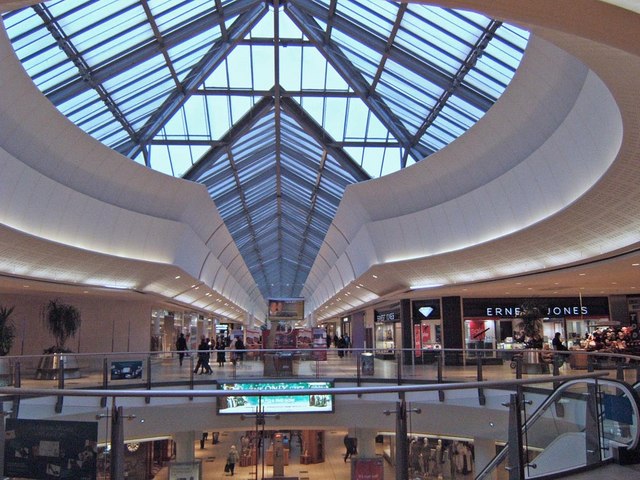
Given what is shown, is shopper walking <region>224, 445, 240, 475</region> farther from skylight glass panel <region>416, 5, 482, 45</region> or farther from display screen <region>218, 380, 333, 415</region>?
skylight glass panel <region>416, 5, 482, 45</region>

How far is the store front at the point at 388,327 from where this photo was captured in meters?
34.2

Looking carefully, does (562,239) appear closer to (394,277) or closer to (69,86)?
(394,277)

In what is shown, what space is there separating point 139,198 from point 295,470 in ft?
61.0

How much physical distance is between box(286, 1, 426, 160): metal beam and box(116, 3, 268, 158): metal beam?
120 cm

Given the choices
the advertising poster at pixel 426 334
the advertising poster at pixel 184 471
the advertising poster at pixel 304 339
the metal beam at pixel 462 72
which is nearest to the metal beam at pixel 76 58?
the metal beam at pixel 462 72

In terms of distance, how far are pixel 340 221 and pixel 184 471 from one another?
25.9 metres

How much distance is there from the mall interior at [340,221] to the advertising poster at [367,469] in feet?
0.08

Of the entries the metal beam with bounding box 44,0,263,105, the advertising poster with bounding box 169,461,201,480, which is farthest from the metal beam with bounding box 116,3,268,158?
the advertising poster with bounding box 169,461,201,480

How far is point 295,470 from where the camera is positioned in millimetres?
4895

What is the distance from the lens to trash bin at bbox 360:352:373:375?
1922cm

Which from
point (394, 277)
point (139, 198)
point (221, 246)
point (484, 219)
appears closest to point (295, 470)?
point (484, 219)

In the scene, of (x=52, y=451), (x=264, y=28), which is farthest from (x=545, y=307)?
(x=52, y=451)

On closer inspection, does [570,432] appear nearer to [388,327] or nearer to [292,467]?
[292,467]

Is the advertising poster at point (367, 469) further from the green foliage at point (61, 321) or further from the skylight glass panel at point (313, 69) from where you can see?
the green foliage at point (61, 321)
